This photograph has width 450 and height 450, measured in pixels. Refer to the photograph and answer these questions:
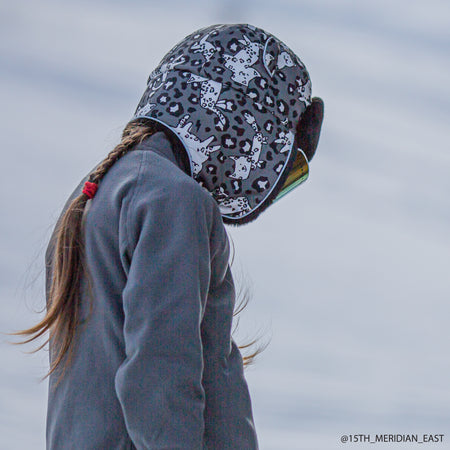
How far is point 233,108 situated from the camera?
1.06m

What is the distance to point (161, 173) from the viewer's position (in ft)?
2.96

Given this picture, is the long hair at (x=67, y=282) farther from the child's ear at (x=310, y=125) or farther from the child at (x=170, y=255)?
the child's ear at (x=310, y=125)

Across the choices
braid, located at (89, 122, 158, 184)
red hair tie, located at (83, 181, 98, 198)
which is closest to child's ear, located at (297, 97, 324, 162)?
braid, located at (89, 122, 158, 184)

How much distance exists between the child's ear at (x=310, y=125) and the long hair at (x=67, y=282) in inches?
13.9

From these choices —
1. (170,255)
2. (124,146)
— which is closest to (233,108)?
(124,146)

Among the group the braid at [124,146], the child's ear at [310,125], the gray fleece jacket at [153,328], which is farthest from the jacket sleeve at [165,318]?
the child's ear at [310,125]

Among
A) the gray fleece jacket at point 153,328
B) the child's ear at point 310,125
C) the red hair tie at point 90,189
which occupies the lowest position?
the gray fleece jacket at point 153,328

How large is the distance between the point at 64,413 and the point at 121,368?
12 cm

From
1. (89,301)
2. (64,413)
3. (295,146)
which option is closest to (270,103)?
(295,146)

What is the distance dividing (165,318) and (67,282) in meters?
0.16

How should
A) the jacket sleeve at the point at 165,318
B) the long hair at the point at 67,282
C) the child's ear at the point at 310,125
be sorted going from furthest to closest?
1. the child's ear at the point at 310,125
2. the long hair at the point at 67,282
3. the jacket sleeve at the point at 165,318

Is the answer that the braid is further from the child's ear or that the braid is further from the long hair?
the child's ear

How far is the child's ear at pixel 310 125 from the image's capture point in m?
1.25

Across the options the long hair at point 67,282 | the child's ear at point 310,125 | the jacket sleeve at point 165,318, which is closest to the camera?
the jacket sleeve at point 165,318
